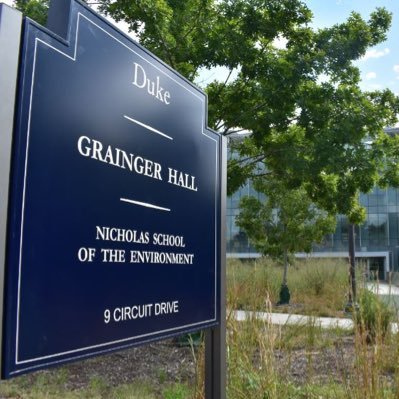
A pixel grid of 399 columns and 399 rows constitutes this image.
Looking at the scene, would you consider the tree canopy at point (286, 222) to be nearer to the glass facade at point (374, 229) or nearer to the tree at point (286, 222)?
the tree at point (286, 222)

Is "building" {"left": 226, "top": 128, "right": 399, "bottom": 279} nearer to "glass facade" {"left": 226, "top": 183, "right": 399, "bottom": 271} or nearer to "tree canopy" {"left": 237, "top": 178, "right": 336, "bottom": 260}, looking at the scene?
"glass facade" {"left": 226, "top": 183, "right": 399, "bottom": 271}

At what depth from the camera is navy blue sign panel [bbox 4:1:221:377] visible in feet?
5.71

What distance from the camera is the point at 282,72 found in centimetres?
909

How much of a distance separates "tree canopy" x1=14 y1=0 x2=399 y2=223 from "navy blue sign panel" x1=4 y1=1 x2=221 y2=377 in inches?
246

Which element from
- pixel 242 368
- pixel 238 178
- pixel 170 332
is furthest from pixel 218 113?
pixel 170 332

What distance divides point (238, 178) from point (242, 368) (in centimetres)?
604

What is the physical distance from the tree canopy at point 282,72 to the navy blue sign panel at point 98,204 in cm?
626

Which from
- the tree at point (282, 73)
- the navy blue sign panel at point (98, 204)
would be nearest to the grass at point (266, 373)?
the navy blue sign panel at point (98, 204)

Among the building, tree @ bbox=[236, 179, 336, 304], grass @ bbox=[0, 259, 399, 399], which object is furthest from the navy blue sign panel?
the building

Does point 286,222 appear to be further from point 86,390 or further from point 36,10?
point 86,390

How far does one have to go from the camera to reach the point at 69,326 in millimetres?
1879

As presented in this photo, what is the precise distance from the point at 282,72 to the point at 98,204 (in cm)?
756

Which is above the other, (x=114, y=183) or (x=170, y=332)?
(x=114, y=183)

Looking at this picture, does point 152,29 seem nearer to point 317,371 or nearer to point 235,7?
point 235,7
